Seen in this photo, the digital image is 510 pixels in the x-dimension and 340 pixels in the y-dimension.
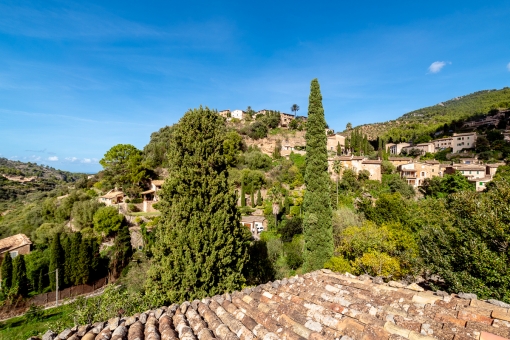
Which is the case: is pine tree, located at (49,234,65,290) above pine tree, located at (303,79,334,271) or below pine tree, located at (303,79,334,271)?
below

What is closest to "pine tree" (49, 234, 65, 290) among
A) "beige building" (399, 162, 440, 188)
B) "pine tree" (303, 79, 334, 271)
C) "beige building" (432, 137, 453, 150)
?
"pine tree" (303, 79, 334, 271)

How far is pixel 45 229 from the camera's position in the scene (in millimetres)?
28516

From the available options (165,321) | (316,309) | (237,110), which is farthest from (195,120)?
(237,110)

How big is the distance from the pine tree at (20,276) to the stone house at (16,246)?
7.31 m

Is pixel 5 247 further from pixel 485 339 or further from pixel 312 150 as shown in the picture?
pixel 485 339

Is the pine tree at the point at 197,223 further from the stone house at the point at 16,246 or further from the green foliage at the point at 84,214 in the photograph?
the stone house at the point at 16,246

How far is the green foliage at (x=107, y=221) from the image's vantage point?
25.6m

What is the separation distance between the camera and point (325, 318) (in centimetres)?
406

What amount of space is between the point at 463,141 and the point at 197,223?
235 ft

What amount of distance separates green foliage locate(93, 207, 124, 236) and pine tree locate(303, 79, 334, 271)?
2036cm

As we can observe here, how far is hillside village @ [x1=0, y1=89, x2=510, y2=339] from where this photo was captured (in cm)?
1703

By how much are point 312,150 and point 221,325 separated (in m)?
14.7

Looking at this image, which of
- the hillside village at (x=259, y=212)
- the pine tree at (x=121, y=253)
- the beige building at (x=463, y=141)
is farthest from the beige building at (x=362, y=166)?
the pine tree at (x=121, y=253)

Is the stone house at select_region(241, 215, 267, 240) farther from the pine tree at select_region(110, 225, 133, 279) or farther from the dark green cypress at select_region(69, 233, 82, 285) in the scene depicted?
the dark green cypress at select_region(69, 233, 82, 285)
